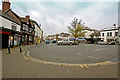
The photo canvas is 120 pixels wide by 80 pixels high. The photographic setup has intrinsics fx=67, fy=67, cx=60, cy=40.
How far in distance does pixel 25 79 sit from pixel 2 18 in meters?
13.6

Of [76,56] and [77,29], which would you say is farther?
[77,29]

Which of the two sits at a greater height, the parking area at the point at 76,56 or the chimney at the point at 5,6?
the chimney at the point at 5,6

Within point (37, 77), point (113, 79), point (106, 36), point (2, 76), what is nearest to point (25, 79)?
point (37, 77)

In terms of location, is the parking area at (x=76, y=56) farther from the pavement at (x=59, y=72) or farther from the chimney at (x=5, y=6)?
the chimney at (x=5, y=6)

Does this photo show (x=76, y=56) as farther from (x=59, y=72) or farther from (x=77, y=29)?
(x=77, y=29)

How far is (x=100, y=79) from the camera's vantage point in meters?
2.74

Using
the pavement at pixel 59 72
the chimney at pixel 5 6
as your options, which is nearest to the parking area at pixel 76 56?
the pavement at pixel 59 72

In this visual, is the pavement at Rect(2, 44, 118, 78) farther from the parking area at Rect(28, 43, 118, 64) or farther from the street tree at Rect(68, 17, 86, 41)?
the street tree at Rect(68, 17, 86, 41)

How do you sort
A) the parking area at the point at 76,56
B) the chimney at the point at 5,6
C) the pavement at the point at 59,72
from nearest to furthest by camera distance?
the pavement at the point at 59,72, the parking area at the point at 76,56, the chimney at the point at 5,6

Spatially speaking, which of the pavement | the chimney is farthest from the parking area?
the chimney

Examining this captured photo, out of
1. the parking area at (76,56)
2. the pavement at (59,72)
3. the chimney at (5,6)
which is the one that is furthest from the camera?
the chimney at (5,6)

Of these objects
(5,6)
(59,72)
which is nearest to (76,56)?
(59,72)

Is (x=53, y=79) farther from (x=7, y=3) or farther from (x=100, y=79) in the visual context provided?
(x=7, y=3)

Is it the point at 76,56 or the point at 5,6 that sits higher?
the point at 5,6
